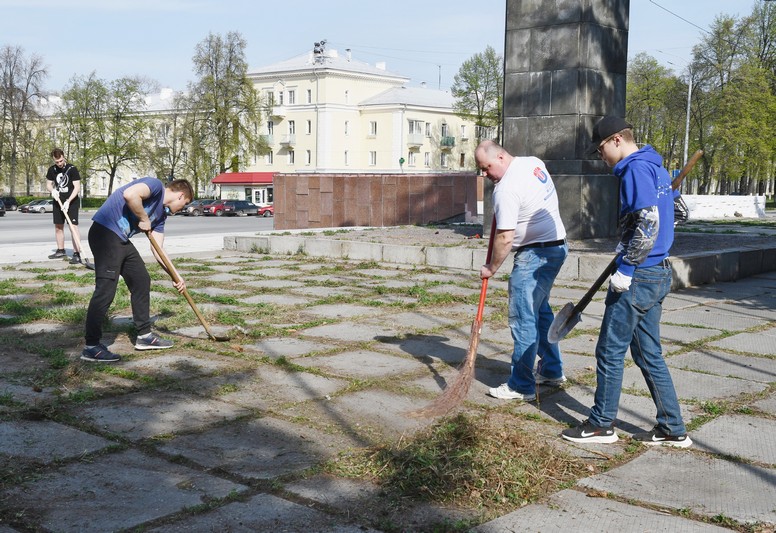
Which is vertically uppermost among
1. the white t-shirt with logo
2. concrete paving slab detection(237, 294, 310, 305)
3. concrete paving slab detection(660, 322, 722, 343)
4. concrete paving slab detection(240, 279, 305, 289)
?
the white t-shirt with logo

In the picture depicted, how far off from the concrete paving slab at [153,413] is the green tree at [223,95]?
2476 inches

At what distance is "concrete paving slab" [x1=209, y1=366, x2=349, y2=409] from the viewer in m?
5.49

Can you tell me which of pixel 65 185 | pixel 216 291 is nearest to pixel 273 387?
pixel 216 291

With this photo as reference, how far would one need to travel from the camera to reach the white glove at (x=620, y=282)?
177 inches

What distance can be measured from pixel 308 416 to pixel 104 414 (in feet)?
3.97

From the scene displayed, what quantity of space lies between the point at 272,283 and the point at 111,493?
7563mm

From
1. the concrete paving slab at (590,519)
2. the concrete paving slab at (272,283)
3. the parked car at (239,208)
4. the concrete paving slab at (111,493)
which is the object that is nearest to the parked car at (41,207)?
the parked car at (239,208)

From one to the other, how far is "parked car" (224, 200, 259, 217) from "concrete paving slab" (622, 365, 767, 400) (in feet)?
172

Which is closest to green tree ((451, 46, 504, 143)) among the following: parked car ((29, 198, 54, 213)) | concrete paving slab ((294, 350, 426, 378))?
parked car ((29, 198, 54, 213))

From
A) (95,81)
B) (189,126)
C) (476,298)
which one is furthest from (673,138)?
(476,298)

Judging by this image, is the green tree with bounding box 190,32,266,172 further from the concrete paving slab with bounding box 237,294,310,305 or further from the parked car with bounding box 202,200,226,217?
the concrete paving slab with bounding box 237,294,310,305

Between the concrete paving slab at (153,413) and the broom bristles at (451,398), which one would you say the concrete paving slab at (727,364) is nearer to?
the broom bristles at (451,398)

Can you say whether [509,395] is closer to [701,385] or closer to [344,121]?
[701,385]

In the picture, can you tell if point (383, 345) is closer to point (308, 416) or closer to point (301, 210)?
point (308, 416)
